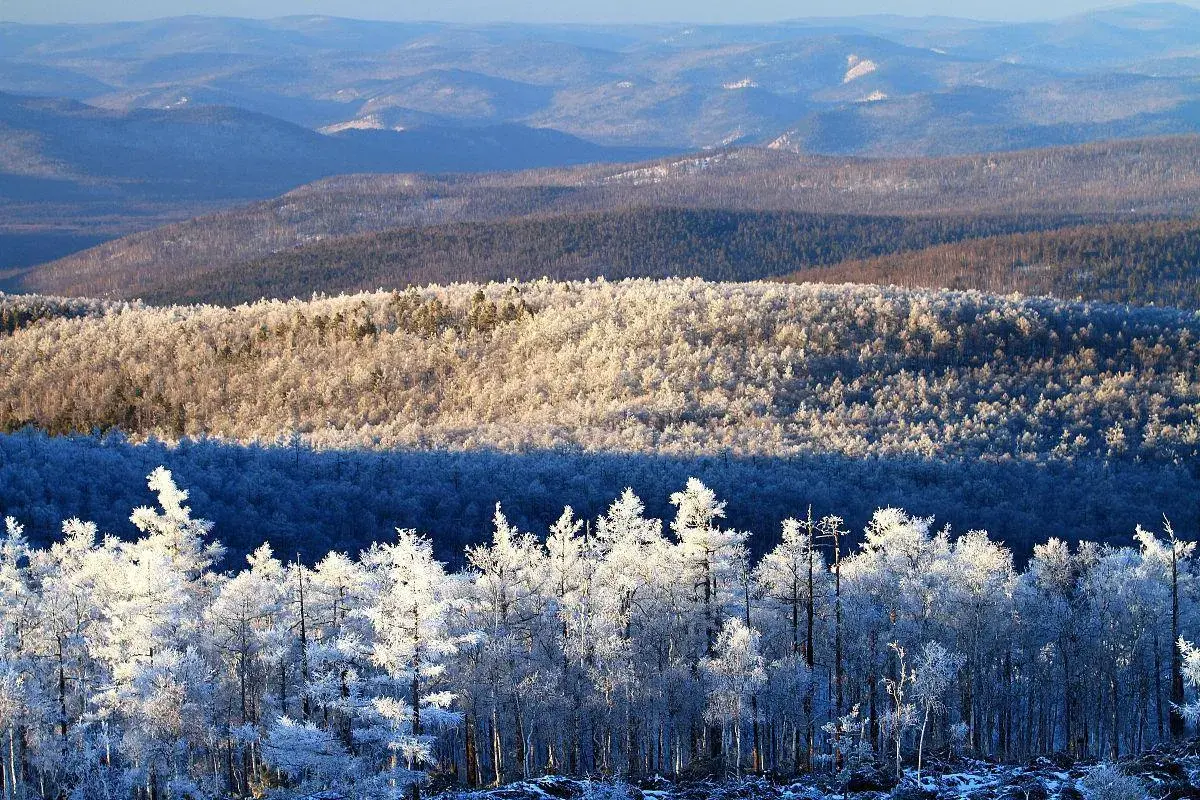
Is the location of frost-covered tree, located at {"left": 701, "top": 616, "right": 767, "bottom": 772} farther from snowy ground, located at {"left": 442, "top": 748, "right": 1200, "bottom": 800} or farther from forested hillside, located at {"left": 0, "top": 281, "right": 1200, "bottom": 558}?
forested hillside, located at {"left": 0, "top": 281, "right": 1200, "bottom": 558}

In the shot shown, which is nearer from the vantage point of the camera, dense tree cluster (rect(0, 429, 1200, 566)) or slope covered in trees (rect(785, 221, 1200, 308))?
dense tree cluster (rect(0, 429, 1200, 566))

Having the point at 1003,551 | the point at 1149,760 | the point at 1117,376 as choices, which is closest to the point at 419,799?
the point at 1149,760

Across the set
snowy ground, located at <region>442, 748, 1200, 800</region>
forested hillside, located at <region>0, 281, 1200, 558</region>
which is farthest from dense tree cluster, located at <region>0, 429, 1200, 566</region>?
snowy ground, located at <region>442, 748, 1200, 800</region>

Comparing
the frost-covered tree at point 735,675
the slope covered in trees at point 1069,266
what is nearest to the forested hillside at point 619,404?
the frost-covered tree at point 735,675

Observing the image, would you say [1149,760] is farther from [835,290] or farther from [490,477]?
[835,290]

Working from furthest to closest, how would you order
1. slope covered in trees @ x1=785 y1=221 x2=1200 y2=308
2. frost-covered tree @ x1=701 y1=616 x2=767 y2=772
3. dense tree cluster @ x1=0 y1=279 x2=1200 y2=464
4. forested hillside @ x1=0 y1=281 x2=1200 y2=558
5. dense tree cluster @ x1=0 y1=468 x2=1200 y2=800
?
slope covered in trees @ x1=785 y1=221 x2=1200 y2=308
dense tree cluster @ x1=0 y1=279 x2=1200 y2=464
forested hillside @ x1=0 y1=281 x2=1200 y2=558
frost-covered tree @ x1=701 y1=616 x2=767 y2=772
dense tree cluster @ x1=0 y1=468 x2=1200 y2=800

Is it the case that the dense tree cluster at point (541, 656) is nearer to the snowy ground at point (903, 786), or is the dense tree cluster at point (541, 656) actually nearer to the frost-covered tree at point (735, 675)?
the frost-covered tree at point (735, 675)
